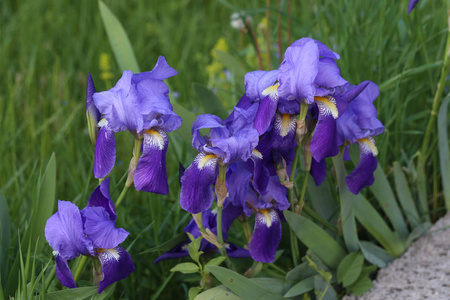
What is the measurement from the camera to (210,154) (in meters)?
1.46

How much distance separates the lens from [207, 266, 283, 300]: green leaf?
1493 mm

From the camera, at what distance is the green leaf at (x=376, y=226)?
1903mm

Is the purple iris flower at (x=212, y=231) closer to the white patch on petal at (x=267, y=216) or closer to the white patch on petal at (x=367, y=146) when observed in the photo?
the white patch on petal at (x=267, y=216)

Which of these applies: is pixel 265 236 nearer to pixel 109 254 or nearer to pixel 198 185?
pixel 198 185

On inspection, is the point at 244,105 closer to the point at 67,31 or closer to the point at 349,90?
the point at 349,90

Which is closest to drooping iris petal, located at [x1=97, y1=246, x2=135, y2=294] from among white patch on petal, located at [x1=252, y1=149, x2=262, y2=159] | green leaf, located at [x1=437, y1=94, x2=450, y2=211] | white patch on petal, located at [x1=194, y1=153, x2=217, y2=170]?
white patch on petal, located at [x1=194, y1=153, x2=217, y2=170]

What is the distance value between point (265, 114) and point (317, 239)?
506 mm

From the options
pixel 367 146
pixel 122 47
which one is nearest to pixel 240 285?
pixel 367 146

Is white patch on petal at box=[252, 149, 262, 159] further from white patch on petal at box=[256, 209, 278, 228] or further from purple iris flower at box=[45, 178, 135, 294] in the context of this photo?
purple iris flower at box=[45, 178, 135, 294]

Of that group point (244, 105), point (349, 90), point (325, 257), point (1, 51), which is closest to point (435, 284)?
point (325, 257)

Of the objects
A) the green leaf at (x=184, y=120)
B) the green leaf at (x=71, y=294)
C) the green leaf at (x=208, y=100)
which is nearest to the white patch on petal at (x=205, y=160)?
A: the green leaf at (x=184, y=120)

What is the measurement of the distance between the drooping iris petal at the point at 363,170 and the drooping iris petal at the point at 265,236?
24cm

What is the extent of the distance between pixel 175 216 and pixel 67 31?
238cm

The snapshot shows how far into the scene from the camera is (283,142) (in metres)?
1.51
